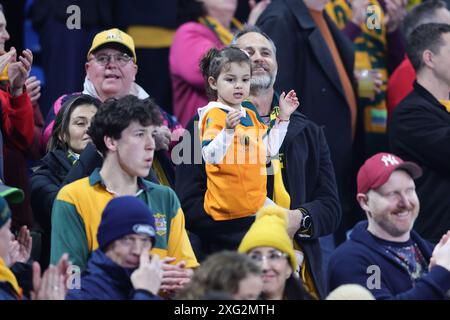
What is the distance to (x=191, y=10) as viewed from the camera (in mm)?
11344

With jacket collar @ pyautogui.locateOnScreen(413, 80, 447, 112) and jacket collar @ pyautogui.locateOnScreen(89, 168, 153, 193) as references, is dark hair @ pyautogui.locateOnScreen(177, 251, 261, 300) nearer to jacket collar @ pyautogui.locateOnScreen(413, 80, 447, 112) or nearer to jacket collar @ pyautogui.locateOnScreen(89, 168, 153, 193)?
jacket collar @ pyautogui.locateOnScreen(89, 168, 153, 193)

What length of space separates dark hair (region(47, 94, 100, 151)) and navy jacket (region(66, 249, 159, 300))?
1472 mm

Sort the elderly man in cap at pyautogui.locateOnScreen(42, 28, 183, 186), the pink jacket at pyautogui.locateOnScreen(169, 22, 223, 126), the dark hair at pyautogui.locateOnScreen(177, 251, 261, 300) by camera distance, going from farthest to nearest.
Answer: the pink jacket at pyautogui.locateOnScreen(169, 22, 223, 126) → the elderly man in cap at pyautogui.locateOnScreen(42, 28, 183, 186) → the dark hair at pyautogui.locateOnScreen(177, 251, 261, 300)

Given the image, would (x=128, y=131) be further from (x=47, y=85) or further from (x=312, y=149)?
(x=47, y=85)

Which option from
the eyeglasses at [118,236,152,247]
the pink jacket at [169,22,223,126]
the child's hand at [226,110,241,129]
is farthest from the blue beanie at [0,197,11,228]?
the pink jacket at [169,22,223,126]

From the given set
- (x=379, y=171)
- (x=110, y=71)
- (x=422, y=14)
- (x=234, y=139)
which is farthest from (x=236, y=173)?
(x=422, y=14)

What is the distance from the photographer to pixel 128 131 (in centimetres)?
812

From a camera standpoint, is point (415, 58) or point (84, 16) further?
point (84, 16)

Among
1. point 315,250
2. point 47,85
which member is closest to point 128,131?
point 315,250

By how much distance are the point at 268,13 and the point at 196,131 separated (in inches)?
80.9

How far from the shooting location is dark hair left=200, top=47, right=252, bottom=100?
8883 mm
